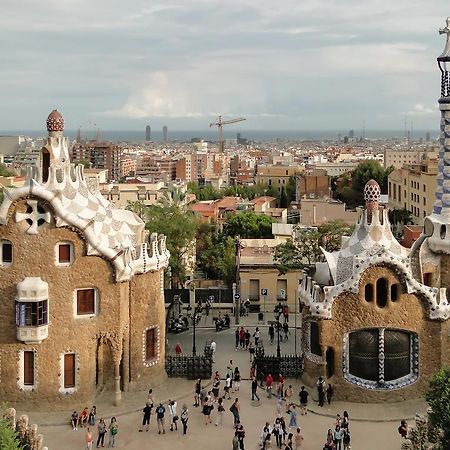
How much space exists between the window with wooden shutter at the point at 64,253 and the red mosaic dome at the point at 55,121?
538 centimetres

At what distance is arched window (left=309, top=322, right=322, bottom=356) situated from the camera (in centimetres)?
3041

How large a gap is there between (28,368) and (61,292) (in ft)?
10.7

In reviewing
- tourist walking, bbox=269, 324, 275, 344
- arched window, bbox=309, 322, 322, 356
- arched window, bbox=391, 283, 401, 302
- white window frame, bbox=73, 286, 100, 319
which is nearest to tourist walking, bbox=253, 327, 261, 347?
tourist walking, bbox=269, 324, 275, 344

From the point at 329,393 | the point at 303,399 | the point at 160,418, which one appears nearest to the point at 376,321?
the point at 329,393

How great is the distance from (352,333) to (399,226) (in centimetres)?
4982

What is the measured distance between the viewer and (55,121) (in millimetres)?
31531

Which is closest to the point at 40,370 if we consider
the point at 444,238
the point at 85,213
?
the point at 85,213

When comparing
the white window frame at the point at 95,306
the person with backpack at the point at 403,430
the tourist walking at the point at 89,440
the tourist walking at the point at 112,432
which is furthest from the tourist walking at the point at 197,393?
the person with backpack at the point at 403,430

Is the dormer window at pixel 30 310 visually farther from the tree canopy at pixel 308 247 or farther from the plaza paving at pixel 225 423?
the tree canopy at pixel 308 247

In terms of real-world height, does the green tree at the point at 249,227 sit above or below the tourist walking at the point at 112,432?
above

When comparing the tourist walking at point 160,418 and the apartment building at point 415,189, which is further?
the apartment building at point 415,189

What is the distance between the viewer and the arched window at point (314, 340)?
30.4 metres

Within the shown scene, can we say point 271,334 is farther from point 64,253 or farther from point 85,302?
point 64,253

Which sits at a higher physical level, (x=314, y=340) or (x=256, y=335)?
(x=314, y=340)
